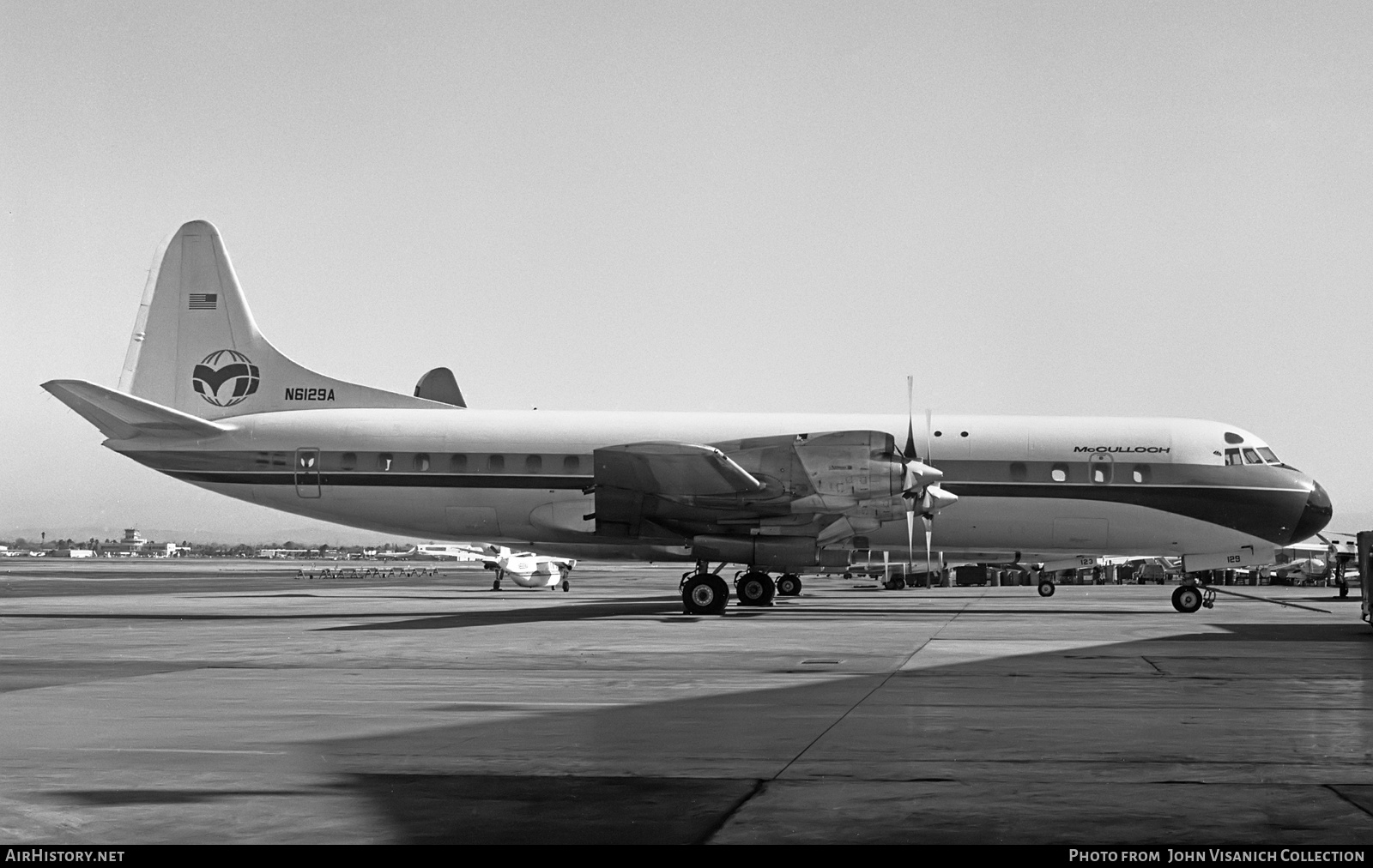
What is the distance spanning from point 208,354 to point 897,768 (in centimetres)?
2835

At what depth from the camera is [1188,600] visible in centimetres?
3106

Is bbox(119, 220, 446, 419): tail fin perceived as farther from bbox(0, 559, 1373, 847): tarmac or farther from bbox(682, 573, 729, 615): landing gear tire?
bbox(0, 559, 1373, 847): tarmac

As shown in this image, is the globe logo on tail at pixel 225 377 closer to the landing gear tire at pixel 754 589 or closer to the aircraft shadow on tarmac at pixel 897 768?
the landing gear tire at pixel 754 589

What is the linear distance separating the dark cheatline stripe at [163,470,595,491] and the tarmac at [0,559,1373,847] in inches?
→ 374

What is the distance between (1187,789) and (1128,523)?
24.6 m

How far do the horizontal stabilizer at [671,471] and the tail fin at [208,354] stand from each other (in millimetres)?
7172

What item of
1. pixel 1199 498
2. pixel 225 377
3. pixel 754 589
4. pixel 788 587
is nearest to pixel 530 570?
pixel 788 587

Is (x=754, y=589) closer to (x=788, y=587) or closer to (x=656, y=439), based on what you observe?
(x=656, y=439)

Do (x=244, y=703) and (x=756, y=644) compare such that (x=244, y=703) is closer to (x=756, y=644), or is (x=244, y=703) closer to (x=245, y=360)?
(x=756, y=644)

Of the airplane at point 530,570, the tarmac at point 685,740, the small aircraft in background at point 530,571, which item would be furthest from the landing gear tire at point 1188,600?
the small aircraft in background at point 530,571

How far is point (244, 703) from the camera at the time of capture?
37.8ft

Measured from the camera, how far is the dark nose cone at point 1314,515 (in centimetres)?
3097

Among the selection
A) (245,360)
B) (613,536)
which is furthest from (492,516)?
(245,360)

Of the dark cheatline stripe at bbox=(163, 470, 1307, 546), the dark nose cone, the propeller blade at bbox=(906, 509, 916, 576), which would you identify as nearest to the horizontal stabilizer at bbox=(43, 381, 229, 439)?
the dark cheatline stripe at bbox=(163, 470, 1307, 546)
